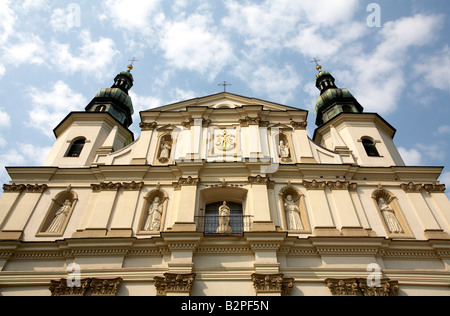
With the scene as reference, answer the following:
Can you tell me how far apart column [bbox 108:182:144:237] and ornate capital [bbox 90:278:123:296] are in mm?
1562

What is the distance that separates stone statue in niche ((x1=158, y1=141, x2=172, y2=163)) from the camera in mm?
12852

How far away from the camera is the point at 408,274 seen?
9.34 meters

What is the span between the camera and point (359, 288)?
28.9ft

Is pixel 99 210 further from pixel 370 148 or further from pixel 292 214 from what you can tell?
pixel 370 148

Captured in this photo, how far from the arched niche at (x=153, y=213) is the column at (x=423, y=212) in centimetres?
887

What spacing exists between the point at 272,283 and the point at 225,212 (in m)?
2.95

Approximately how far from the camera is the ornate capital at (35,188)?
11883 millimetres

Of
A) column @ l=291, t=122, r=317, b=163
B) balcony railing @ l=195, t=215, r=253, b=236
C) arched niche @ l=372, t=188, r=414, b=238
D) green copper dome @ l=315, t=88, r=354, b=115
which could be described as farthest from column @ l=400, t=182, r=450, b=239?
green copper dome @ l=315, t=88, r=354, b=115

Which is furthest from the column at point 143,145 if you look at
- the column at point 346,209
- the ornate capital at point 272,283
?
the column at point 346,209

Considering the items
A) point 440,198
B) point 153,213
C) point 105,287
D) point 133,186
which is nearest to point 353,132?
point 440,198

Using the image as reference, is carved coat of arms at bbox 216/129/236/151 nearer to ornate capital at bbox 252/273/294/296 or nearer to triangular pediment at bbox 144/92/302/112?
triangular pediment at bbox 144/92/302/112

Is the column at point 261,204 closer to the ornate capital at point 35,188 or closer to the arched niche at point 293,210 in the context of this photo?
the arched niche at point 293,210
